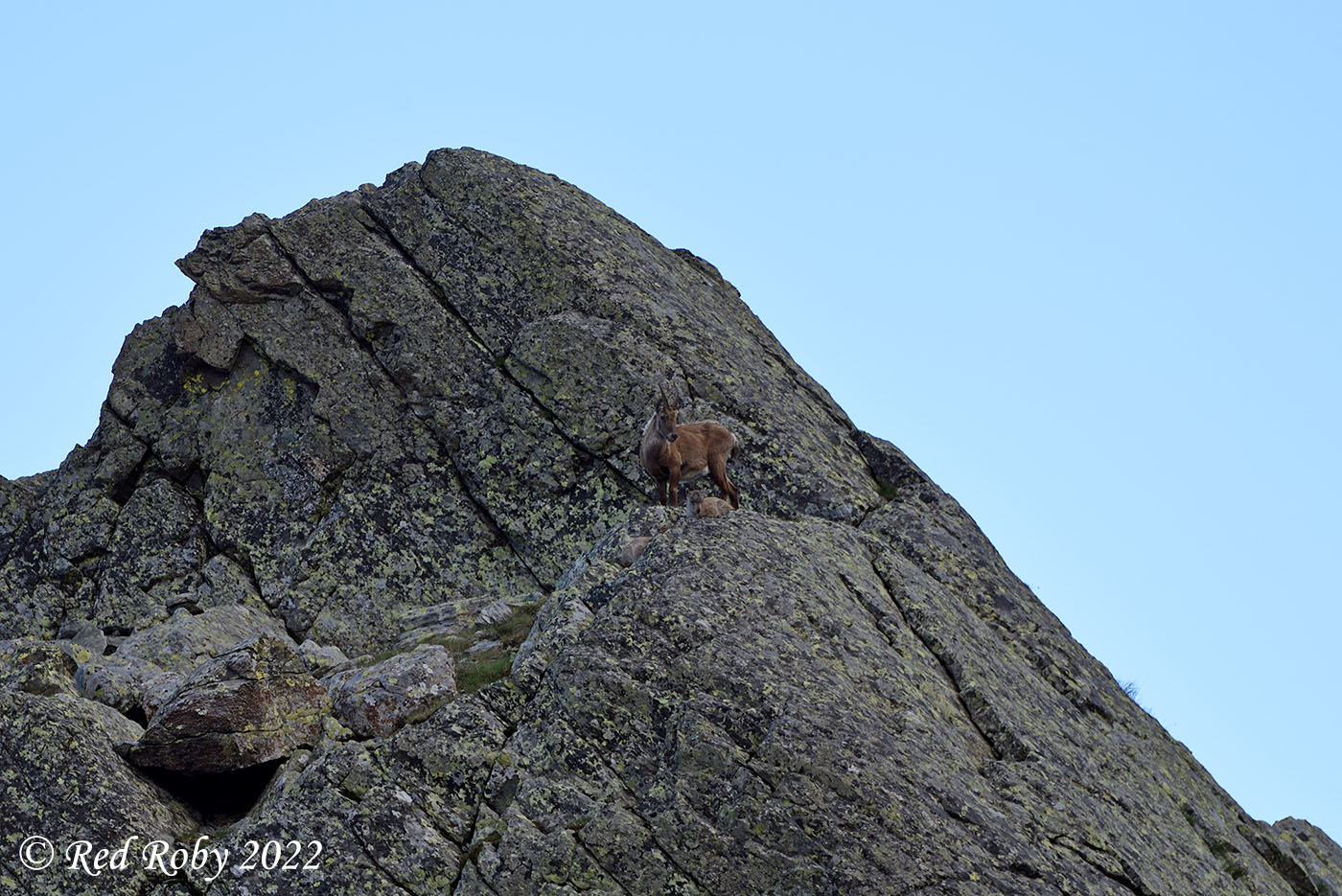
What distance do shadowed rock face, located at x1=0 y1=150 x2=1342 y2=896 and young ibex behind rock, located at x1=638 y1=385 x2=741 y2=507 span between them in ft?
3.66

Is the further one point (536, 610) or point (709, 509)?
point (536, 610)

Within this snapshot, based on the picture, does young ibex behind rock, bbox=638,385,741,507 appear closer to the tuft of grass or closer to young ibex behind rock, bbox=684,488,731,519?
young ibex behind rock, bbox=684,488,731,519

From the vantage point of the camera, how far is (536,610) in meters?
22.9

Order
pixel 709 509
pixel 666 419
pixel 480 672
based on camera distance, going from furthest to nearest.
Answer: pixel 666 419 < pixel 709 509 < pixel 480 672

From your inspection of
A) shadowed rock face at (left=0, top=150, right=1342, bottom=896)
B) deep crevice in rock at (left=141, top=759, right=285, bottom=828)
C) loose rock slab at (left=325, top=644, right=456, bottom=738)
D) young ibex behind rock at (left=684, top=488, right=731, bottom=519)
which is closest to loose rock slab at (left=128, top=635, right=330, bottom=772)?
shadowed rock face at (left=0, top=150, right=1342, bottom=896)

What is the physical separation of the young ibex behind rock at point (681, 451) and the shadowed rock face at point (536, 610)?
1117mm

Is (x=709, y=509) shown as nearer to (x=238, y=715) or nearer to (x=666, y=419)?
(x=666, y=419)

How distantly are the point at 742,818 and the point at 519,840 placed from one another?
8.53 feet

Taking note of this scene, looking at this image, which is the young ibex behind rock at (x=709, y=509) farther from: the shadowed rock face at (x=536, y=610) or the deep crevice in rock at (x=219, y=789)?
the deep crevice in rock at (x=219, y=789)

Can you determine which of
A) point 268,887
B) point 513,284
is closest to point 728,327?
point 513,284

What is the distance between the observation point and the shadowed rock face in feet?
54.5

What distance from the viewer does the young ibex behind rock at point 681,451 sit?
2303cm

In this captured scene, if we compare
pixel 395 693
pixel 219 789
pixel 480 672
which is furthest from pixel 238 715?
pixel 480 672

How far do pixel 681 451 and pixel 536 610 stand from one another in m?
3.58
